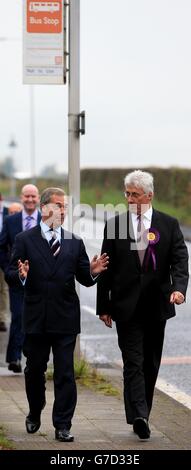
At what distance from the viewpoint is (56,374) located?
358 inches

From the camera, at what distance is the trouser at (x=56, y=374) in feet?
29.6

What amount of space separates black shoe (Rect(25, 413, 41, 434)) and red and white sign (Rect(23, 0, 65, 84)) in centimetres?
419

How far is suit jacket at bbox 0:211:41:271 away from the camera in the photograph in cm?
1291

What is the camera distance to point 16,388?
11.5m

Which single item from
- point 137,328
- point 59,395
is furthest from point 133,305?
point 59,395

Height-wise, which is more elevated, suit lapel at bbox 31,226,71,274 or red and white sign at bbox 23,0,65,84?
red and white sign at bbox 23,0,65,84

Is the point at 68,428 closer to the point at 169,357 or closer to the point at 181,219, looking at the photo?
the point at 169,357

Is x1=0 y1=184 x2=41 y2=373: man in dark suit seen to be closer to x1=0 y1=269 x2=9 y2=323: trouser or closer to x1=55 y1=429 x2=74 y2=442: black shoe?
x1=0 y1=269 x2=9 y2=323: trouser

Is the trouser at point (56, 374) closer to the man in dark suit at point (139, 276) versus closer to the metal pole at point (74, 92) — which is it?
the man in dark suit at point (139, 276)

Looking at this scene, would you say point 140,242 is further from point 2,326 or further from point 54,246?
point 2,326

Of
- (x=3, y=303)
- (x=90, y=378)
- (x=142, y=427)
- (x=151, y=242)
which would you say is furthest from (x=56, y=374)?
(x=3, y=303)

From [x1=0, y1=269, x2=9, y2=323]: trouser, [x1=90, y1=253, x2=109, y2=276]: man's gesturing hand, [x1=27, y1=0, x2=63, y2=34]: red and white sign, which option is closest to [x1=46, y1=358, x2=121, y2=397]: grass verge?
[x1=90, y1=253, x2=109, y2=276]: man's gesturing hand

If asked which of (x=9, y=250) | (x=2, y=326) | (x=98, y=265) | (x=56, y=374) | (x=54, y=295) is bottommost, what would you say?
(x=2, y=326)

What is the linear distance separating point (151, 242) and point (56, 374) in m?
1.16
